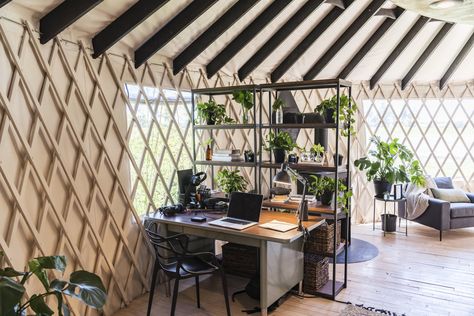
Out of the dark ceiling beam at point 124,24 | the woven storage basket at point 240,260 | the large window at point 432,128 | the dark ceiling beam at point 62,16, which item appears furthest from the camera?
the large window at point 432,128

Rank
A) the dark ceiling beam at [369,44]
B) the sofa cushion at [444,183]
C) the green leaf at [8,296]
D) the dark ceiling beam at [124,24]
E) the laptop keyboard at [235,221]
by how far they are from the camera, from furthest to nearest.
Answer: the sofa cushion at [444,183] → the dark ceiling beam at [369,44] → the laptop keyboard at [235,221] → the dark ceiling beam at [124,24] → the green leaf at [8,296]

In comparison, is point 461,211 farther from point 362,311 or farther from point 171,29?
point 171,29

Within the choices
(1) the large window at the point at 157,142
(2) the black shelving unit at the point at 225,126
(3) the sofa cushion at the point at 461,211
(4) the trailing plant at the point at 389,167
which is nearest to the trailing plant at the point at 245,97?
(2) the black shelving unit at the point at 225,126

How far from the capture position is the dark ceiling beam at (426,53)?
468 cm

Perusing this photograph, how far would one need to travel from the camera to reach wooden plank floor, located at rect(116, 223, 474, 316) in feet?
10.1

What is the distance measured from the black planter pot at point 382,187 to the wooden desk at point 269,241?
216 cm

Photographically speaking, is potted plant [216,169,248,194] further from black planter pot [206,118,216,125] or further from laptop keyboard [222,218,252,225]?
laptop keyboard [222,218,252,225]

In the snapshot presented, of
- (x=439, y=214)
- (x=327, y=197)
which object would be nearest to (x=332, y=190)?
(x=327, y=197)

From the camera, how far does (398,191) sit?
5.20m

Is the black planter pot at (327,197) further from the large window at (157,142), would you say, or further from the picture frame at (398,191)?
the picture frame at (398,191)

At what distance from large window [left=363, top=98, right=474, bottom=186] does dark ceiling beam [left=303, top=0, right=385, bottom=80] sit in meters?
1.44

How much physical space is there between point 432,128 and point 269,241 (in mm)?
4460

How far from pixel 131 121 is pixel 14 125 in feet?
3.59

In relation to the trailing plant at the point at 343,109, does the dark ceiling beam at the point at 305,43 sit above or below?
above
